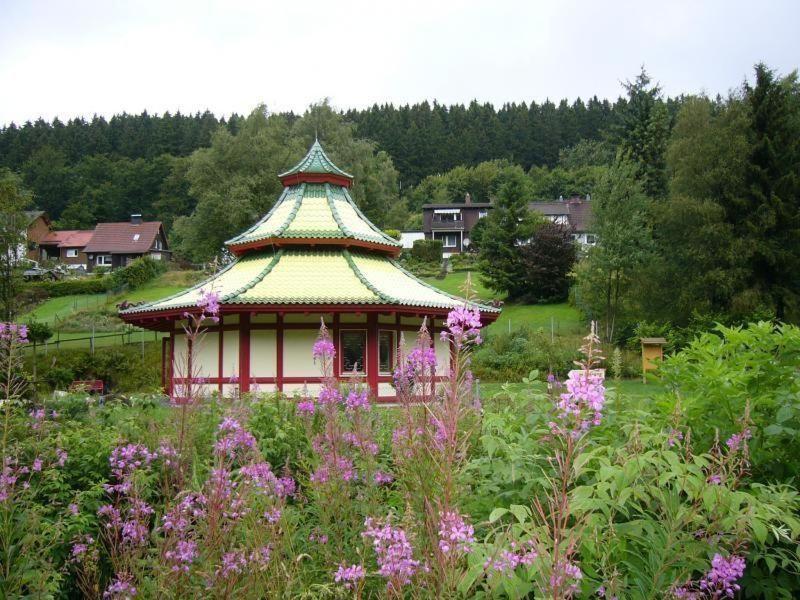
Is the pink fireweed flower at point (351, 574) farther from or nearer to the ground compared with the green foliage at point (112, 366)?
farther from the ground

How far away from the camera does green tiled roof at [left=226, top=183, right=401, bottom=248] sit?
20.9 meters

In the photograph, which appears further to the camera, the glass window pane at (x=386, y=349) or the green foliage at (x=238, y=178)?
the green foliage at (x=238, y=178)

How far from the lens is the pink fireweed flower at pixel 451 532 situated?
210 cm

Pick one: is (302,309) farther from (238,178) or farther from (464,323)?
(238,178)

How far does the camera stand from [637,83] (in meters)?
44.3

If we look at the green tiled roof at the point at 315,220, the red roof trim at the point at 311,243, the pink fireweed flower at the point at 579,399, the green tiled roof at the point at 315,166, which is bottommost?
the pink fireweed flower at the point at 579,399

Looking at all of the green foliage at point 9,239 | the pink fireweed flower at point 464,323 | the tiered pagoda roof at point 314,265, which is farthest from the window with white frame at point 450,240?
the pink fireweed flower at point 464,323

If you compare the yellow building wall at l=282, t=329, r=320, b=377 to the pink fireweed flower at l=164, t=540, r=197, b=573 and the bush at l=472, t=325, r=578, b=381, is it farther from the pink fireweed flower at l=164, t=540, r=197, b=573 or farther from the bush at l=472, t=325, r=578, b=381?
the pink fireweed flower at l=164, t=540, r=197, b=573

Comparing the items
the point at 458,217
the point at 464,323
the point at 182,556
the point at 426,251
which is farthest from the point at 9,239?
the point at 458,217

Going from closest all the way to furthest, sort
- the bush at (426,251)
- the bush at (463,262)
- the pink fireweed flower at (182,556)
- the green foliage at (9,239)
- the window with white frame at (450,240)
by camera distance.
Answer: the pink fireweed flower at (182,556), the green foliage at (9,239), the bush at (463,262), the bush at (426,251), the window with white frame at (450,240)

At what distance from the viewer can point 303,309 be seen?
18469 millimetres

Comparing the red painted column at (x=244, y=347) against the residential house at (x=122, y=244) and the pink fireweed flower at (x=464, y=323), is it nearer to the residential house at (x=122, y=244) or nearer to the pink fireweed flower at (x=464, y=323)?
the pink fireweed flower at (x=464, y=323)

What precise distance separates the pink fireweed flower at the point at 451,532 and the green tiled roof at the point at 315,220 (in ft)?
61.9

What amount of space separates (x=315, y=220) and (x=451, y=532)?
65.9ft
